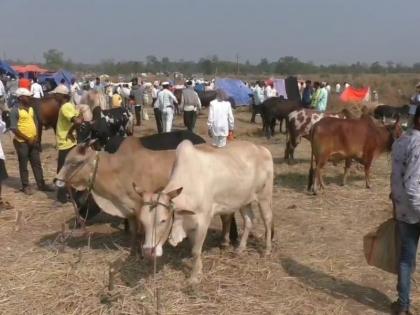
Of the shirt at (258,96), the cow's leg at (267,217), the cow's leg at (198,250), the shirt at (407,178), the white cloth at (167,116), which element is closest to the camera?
the shirt at (407,178)

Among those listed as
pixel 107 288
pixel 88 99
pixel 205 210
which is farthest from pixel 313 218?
pixel 88 99

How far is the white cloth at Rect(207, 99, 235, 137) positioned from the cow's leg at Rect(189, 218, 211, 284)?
5.18 meters

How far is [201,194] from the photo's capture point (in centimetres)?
473

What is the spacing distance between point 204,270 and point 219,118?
5046mm

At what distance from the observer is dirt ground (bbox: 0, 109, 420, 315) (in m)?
4.51

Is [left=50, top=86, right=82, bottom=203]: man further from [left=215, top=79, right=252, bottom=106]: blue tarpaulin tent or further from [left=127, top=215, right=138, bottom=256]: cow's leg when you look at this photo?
[left=215, top=79, right=252, bottom=106]: blue tarpaulin tent

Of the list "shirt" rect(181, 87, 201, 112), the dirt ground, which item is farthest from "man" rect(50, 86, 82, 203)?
"shirt" rect(181, 87, 201, 112)

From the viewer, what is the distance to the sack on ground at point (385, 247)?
14.5 ft

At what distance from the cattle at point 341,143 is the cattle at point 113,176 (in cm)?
391

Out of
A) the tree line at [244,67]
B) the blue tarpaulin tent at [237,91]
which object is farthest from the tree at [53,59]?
the blue tarpaulin tent at [237,91]

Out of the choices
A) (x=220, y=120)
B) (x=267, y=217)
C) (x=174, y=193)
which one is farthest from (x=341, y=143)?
(x=174, y=193)

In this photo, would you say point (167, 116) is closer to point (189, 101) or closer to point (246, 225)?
point (189, 101)

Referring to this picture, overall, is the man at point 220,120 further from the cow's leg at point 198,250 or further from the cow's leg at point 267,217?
the cow's leg at point 198,250

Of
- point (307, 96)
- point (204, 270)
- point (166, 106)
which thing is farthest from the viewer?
point (307, 96)
